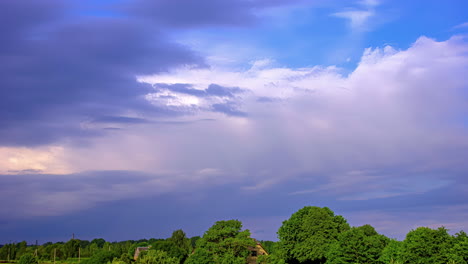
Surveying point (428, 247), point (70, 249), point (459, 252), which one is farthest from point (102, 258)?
point (459, 252)

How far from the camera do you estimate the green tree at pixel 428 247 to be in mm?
72250

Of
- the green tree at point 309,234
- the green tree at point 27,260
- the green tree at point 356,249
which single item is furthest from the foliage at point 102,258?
the green tree at point 356,249

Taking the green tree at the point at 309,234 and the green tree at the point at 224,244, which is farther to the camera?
the green tree at the point at 224,244

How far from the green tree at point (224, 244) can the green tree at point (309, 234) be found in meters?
8.41

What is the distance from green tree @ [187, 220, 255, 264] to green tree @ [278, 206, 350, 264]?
→ 841 cm

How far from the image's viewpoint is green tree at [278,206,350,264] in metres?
102

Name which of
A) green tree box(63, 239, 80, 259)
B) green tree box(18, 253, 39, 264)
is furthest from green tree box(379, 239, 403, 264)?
green tree box(63, 239, 80, 259)

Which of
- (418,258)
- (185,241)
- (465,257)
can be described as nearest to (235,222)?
(418,258)

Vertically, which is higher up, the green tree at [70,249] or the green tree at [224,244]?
the green tree at [70,249]

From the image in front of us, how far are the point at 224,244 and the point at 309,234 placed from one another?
19.5 meters

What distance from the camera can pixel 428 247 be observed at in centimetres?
7300

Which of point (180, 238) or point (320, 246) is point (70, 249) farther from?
point (320, 246)

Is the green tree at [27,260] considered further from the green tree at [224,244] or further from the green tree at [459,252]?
the green tree at [459,252]

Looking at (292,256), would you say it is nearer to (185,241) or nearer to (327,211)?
(327,211)
